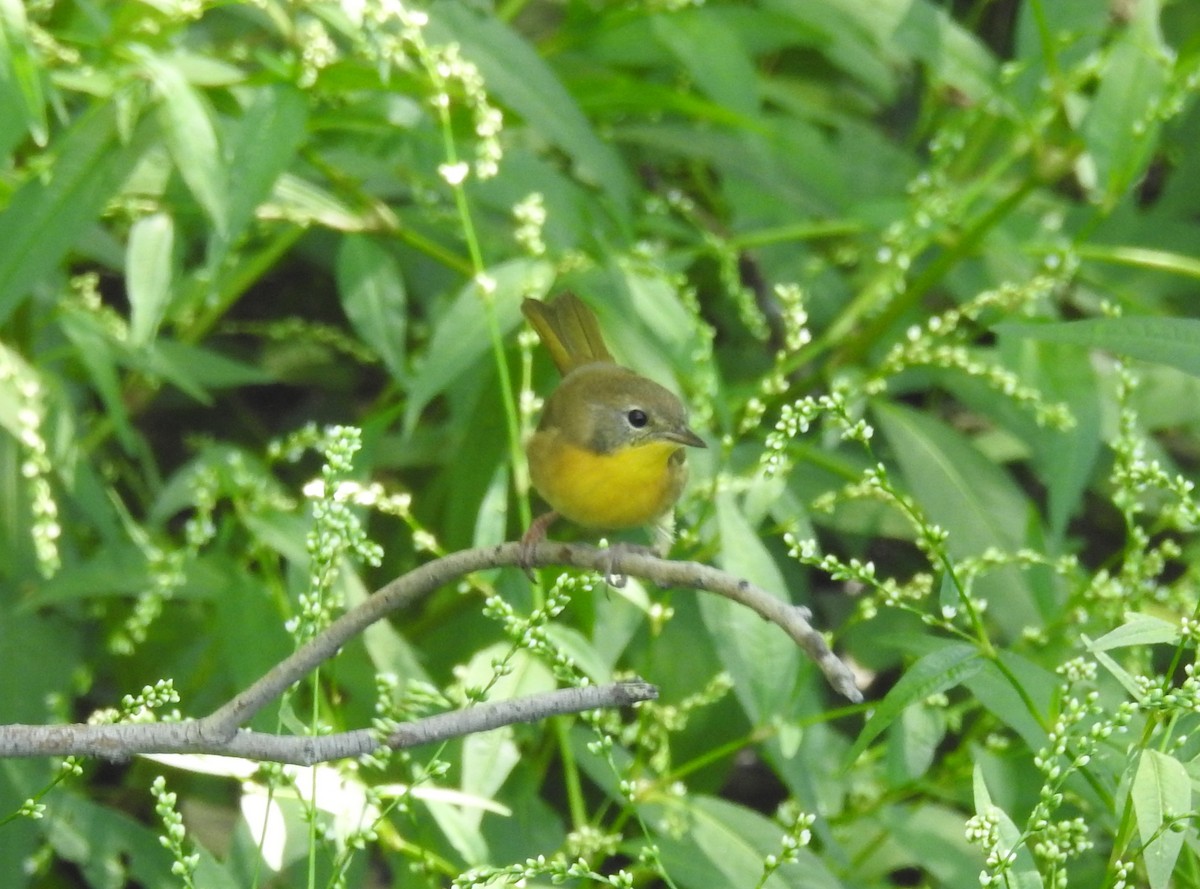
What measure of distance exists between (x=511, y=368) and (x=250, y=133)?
0.90 meters

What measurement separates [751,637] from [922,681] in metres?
0.71

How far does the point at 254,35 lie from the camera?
439 centimetres

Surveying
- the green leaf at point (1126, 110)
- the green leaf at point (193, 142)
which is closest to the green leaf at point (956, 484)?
the green leaf at point (1126, 110)

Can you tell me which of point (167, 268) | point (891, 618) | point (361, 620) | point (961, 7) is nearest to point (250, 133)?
point (167, 268)

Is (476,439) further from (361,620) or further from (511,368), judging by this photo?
(361,620)

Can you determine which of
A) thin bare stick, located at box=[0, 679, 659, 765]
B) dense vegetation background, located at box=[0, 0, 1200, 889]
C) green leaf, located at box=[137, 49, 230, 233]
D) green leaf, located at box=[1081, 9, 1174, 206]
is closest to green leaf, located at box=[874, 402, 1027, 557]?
dense vegetation background, located at box=[0, 0, 1200, 889]

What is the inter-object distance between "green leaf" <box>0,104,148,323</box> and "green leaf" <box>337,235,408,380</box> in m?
0.54

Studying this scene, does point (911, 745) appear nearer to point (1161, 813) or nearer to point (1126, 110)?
point (1161, 813)

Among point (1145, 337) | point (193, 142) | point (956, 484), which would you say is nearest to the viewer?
point (1145, 337)

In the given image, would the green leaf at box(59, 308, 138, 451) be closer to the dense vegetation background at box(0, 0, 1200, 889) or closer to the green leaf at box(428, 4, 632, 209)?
Result: the dense vegetation background at box(0, 0, 1200, 889)

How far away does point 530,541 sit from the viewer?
2.76m

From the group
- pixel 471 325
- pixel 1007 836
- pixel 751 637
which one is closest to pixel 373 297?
pixel 471 325

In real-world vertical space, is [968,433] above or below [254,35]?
below

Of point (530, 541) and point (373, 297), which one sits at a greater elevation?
point (373, 297)
